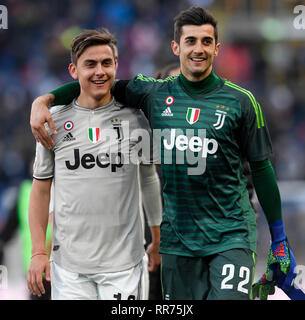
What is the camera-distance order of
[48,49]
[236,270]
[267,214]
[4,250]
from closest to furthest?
[236,270] → [267,214] → [4,250] → [48,49]

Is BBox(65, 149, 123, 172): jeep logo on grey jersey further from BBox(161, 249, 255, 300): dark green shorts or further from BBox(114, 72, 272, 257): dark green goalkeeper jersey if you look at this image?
BBox(161, 249, 255, 300): dark green shorts

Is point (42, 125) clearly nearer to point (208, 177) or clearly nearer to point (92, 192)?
point (92, 192)

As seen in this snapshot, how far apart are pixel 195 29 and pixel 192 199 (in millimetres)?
1006

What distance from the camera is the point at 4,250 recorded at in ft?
20.9

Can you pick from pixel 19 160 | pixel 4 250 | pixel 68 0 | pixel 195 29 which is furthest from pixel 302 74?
pixel 195 29

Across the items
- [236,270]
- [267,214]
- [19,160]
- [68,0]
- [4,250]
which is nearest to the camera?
[236,270]

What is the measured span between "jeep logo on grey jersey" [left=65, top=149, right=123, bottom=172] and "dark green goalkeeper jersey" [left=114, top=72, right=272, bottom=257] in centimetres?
30

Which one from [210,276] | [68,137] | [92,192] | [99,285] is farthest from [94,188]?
[210,276]

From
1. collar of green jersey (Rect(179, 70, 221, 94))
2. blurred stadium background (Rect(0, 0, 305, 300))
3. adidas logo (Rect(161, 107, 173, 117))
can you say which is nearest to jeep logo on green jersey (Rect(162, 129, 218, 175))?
adidas logo (Rect(161, 107, 173, 117))

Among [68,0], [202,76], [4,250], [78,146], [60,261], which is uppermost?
[68,0]

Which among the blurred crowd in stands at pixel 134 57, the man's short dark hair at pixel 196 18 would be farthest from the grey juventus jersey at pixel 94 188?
the blurred crowd in stands at pixel 134 57

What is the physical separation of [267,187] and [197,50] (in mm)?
903

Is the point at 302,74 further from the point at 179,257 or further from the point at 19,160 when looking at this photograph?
the point at 179,257

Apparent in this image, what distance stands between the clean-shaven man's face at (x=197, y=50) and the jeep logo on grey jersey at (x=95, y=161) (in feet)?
2.19
